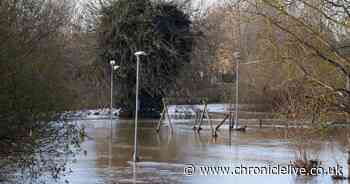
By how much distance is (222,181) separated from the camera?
1559 cm

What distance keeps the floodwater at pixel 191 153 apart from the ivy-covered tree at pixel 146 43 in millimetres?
7231

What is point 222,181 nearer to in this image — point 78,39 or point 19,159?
point 19,159

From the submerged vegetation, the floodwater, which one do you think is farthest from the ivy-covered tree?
the submerged vegetation

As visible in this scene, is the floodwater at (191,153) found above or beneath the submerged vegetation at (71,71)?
beneath

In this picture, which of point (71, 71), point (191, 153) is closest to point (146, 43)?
point (191, 153)

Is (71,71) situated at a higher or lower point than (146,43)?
lower

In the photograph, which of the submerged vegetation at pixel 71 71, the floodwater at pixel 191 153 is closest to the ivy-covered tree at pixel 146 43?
the floodwater at pixel 191 153

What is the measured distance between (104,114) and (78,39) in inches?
213

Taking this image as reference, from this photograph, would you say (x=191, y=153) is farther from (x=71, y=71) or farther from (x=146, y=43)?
(x=146, y=43)

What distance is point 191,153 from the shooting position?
72.5 ft

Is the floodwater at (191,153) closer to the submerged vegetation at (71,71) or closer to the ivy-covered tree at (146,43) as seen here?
the submerged vegetation at (71,71)

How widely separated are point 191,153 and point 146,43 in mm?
18418

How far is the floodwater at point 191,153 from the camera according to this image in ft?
51.7

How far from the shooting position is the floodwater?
51.7 ft
